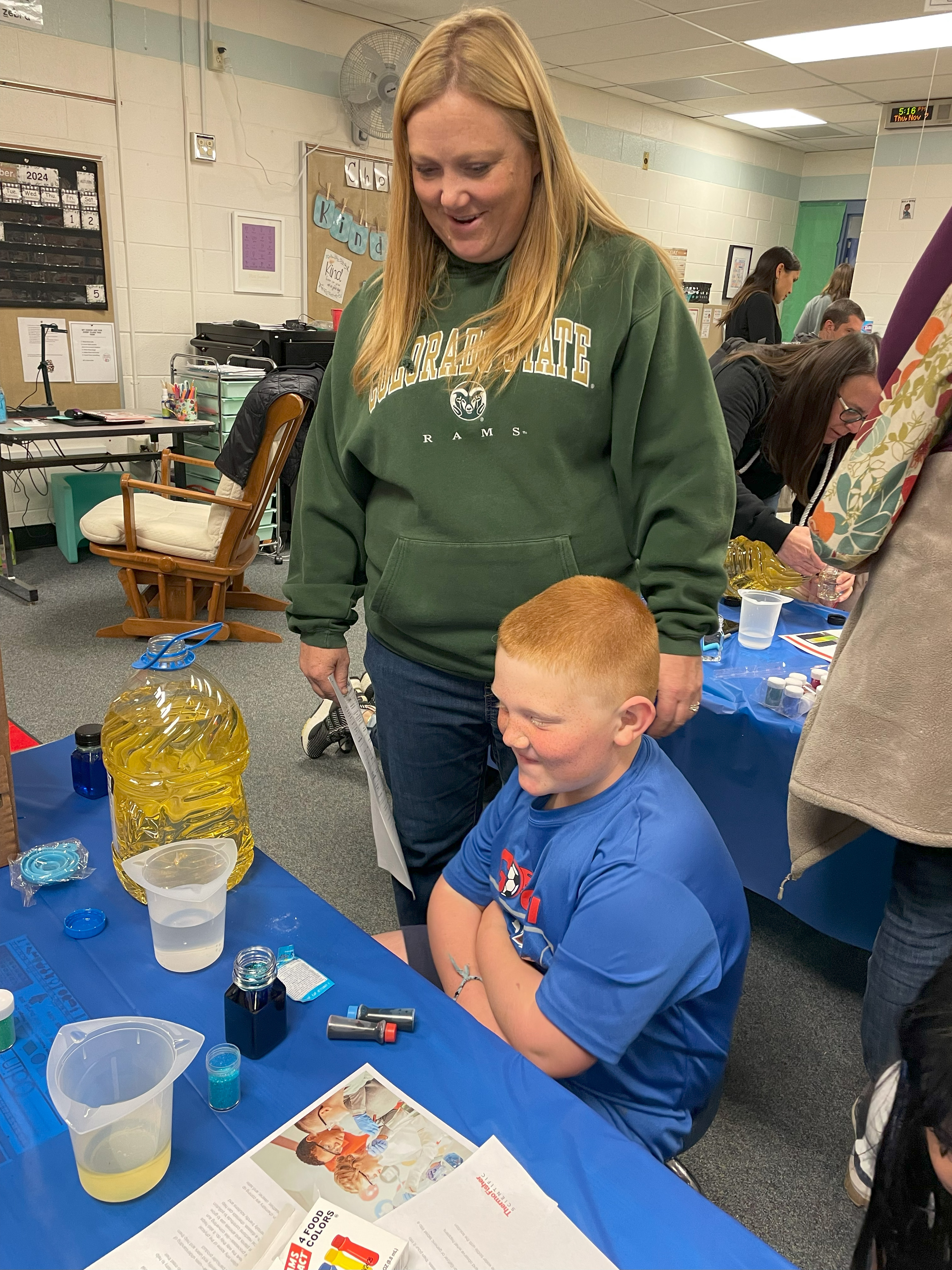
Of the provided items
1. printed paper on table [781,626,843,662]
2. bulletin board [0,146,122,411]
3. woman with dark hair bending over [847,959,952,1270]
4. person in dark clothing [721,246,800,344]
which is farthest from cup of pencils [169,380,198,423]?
woman with dark hair bending over [847,959,952,1270]

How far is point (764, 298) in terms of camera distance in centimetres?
548

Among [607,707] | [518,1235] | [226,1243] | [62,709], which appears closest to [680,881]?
[607,707]

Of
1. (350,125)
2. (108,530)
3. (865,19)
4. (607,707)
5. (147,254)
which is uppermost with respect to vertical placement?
(865,19)

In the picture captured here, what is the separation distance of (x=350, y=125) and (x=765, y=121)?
3.93m

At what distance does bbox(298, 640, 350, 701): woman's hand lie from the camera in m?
1.42

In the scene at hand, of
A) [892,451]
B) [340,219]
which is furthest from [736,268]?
[892,451]

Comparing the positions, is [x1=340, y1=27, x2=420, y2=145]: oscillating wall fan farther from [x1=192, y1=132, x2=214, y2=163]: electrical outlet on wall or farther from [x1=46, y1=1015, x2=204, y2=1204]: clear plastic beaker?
[x1=46, y1=1015, x2=204, y2=1204]: clear plastic beaker

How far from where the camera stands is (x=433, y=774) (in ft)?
4.47

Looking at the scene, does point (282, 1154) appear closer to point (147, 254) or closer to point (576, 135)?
point (147, 254)

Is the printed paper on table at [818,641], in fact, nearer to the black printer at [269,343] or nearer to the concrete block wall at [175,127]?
the black printer at [269,343]

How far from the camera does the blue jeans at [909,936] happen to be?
1048 mm

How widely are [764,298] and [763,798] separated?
4625 mm

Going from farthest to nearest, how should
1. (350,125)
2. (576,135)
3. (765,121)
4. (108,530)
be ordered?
(765,121)
(576,135)
(350,125)
(108,530)

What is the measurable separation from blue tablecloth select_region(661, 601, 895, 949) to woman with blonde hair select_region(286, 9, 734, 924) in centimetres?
47
